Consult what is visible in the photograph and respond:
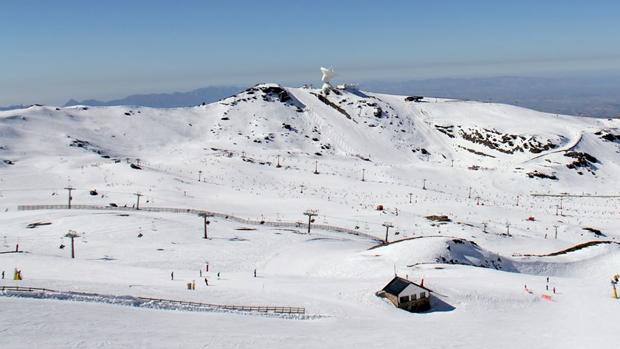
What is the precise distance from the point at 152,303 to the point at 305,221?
3981 centimetres

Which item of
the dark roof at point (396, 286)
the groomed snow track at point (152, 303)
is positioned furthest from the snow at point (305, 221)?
the dark roof at point (396, 286)

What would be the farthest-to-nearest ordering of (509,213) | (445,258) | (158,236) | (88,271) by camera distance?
(509,213) < (158,236) < (445,258) < (88,271)

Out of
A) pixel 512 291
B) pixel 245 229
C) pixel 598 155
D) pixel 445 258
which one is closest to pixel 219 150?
pixel 245 229

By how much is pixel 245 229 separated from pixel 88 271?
23.7 metres

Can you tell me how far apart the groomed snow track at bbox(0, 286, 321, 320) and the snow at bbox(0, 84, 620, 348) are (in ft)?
1.63

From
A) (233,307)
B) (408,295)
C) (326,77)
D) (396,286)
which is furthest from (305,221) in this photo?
(326,77)

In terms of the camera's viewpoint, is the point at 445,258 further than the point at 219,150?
No

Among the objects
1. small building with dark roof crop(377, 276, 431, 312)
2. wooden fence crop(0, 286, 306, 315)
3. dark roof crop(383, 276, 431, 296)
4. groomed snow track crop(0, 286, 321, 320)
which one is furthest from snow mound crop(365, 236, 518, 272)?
groomed snow track crop(0, 286, 321, 320)

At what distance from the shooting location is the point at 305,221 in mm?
71250

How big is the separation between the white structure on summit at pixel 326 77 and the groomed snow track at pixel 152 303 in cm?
14252

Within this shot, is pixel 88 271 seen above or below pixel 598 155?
below

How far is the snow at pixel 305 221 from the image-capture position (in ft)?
107

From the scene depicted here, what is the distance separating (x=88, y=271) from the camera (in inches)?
1615

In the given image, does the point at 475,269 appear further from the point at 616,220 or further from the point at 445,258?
the point at 616,220
